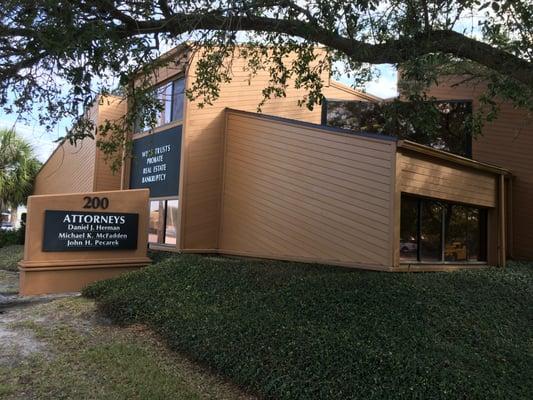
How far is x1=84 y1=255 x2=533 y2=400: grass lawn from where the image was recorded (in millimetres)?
5613

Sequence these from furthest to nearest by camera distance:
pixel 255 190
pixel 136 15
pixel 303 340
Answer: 1. pixel 255 190
2. pixel 136 15
3. pixel 303 340

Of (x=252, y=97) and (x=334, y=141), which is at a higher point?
(x=252, y=97)

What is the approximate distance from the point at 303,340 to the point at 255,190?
7.55m

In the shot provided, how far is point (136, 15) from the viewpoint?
7.06 metres

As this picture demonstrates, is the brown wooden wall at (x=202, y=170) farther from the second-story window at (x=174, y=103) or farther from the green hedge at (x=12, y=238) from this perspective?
the green hedge at (x=12, y=238)

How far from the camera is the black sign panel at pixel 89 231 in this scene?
37.9 feet

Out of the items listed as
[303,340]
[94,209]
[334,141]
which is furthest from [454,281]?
[94,209]

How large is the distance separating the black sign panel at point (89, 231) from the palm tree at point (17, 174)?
15457mm

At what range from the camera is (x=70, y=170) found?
78.4ft


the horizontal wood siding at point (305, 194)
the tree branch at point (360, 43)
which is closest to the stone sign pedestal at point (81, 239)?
the horizontal wood siding at point (305, 194)

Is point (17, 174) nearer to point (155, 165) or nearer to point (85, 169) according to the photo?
point (85, 169)

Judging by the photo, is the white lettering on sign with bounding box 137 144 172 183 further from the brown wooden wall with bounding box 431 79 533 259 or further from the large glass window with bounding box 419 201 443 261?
the brown wooden wall with bounding box 431 79 533 259

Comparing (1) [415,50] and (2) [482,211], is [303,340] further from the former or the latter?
(2) [482,211]

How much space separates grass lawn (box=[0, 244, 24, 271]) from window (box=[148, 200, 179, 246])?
18.8 feet
